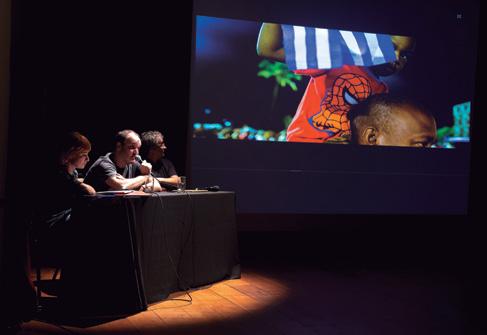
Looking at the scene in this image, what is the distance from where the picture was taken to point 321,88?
6133 mm

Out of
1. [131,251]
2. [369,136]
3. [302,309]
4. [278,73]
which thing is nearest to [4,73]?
[131,251]

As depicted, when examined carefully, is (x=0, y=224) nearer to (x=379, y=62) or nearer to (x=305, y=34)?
(x=305, y=34)

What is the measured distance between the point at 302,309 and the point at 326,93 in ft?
10.6

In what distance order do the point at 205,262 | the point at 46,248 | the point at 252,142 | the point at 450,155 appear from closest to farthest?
the point at 46,248
the point at 205,262
the point at 252,142
the point at 450,155

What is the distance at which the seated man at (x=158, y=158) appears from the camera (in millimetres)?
4496

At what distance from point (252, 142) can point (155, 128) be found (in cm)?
112

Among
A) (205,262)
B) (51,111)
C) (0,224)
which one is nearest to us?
(0,224)

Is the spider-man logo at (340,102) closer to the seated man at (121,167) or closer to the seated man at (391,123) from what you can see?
the seated man at (391,123)

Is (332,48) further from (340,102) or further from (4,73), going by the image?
(4,73)

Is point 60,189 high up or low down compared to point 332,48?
down

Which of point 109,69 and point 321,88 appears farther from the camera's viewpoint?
point 321,88

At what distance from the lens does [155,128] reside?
5602mm

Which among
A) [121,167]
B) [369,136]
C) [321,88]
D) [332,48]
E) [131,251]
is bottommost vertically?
[131,251]

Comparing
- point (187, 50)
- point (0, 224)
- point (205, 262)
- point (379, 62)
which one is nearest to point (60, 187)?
point (0, 224)
